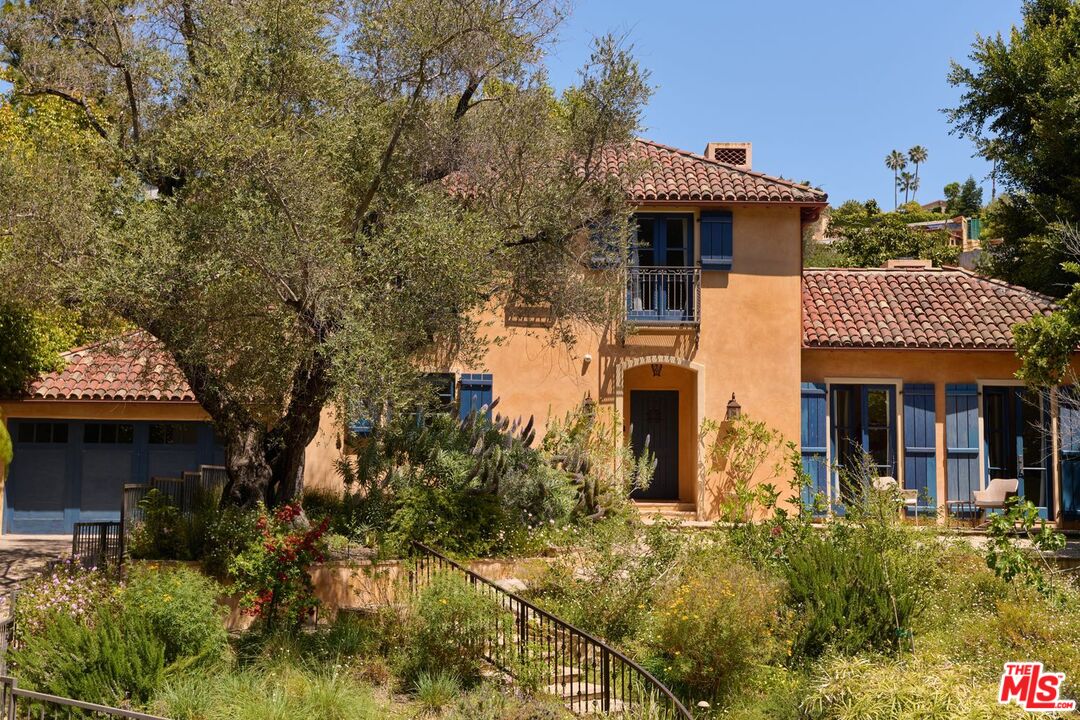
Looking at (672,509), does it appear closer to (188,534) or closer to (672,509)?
(672,509)

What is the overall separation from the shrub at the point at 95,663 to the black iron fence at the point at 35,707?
0.27 m

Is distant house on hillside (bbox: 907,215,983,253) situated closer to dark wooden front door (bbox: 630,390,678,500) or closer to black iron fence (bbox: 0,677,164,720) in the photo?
dark wooden front door (bbox: 630,390,678,500)

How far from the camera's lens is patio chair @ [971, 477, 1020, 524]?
1798cm

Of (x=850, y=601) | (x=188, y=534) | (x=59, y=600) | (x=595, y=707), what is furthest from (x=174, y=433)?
(x=850, y=601)

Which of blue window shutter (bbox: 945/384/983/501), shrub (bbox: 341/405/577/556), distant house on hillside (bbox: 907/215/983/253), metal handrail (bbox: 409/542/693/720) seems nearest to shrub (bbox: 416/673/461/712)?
metal handrail (bbox: 409/542/693/720)

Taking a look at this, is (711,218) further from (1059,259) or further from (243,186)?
(243,186)

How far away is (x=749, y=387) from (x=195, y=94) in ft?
36.5

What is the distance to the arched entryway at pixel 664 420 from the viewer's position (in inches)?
779

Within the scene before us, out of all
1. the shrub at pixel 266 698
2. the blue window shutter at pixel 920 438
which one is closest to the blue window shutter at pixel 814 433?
the blue window shutter at pixel 920 438

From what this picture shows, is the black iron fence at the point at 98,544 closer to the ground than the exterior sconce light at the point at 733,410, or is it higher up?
closer to the ground

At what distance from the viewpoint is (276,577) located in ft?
36.9

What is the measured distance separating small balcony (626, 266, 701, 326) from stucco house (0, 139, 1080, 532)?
0.10 ft

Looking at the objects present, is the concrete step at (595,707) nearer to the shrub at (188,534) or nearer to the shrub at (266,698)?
the shrub at (266,698)

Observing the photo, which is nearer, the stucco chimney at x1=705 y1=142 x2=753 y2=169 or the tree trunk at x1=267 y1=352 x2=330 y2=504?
the tree trunk at x1=267 y1=352 x2=330 y2=504
